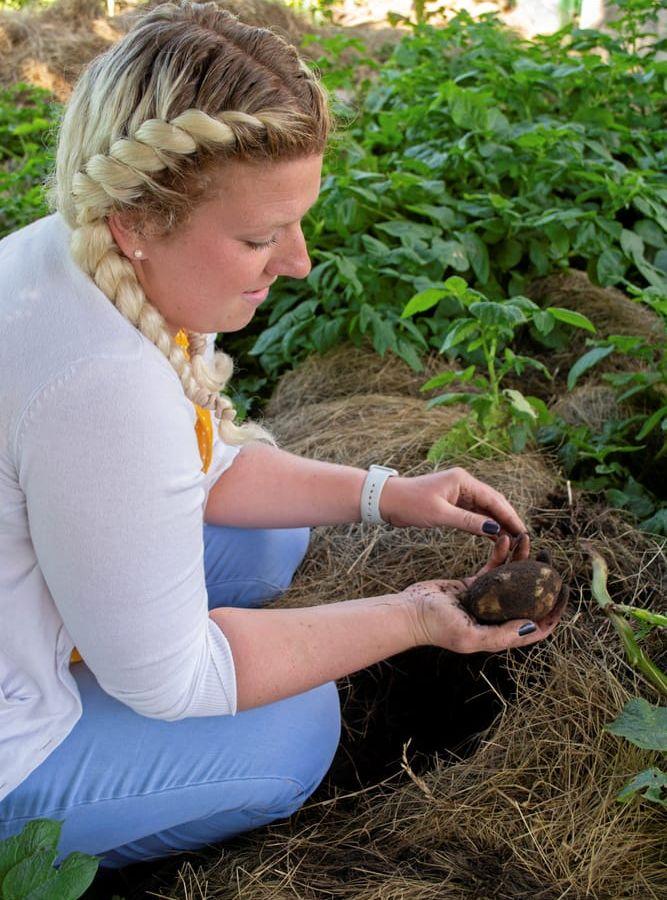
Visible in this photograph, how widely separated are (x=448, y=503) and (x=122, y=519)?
0.79m

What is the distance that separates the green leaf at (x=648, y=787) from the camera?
1469 millimetres

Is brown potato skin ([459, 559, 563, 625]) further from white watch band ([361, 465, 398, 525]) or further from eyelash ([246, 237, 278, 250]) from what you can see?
eyelash ([246, 237, 278, 250])

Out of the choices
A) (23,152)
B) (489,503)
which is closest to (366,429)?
(489,503)

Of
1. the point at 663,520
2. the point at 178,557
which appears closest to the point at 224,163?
the point at 178,557

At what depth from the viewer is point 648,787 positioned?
1613mm

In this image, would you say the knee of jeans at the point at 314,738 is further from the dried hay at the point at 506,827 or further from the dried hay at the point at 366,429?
the dried hay at the point at 366,429

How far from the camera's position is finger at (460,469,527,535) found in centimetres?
195

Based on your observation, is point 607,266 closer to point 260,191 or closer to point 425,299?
point 425,299

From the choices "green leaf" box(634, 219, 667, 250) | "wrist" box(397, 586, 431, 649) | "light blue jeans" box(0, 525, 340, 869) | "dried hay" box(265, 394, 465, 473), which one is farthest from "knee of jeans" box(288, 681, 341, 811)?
"green leaf" box(634, 219, 667, 250)

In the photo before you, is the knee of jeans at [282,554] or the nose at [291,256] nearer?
the nose at [291,256]

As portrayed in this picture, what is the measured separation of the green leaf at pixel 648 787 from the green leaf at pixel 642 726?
0.14 feet

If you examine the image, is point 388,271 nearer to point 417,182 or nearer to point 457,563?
point 417,182

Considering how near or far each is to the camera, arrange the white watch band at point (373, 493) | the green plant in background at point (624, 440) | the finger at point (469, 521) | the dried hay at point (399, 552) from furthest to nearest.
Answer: the green plant in background at point (624, 440), the dried hay at point (399, 552), the white watch band at point (373, 493), the finger at point (469, 521)

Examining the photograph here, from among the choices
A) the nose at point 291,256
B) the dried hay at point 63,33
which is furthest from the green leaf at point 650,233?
the dried hay at point 63,33
